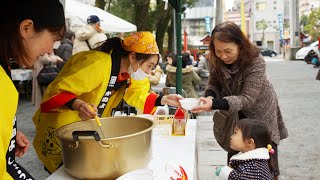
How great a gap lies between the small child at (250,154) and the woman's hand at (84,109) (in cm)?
77

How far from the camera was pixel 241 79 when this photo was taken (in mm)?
2275

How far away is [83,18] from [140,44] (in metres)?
6.49

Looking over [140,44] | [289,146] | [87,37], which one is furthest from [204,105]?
[87,37]

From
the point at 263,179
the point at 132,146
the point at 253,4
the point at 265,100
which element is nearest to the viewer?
the point at 132,146

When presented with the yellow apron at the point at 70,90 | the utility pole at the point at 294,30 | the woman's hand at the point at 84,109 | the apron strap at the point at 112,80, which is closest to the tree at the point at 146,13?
the apron strap at the point at 112,80

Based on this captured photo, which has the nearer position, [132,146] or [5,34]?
[5,34]

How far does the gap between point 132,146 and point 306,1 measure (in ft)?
246

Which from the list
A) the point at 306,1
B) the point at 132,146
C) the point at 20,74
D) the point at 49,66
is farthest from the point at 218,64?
the point at 306,1

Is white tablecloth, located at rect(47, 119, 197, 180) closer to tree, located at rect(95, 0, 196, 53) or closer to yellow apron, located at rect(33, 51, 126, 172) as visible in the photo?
yellow apron, located at rect(33, 51, 126, 172)

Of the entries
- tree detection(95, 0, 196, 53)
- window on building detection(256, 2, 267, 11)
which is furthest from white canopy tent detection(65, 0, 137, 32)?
window on building detection(256, 2, 267, 11)

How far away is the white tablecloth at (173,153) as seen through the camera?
1.63 meters

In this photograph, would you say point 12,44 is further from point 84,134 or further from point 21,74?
point 21,74

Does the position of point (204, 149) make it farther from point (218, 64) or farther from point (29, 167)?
point (218, 64)

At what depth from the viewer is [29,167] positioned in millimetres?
4070
